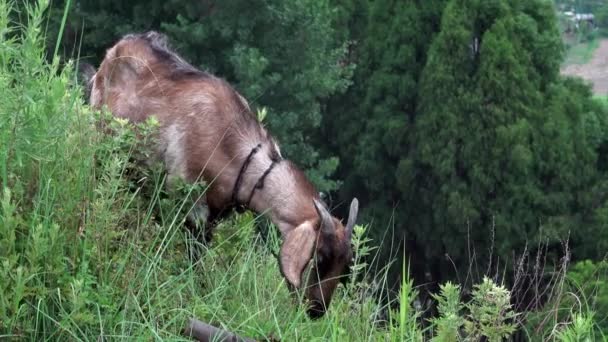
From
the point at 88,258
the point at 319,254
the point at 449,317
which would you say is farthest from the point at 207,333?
the point at 319,254

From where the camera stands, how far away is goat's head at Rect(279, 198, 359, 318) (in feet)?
21.0

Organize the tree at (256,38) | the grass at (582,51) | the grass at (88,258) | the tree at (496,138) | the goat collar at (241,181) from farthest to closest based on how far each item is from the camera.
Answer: the grass at (582,51)
the tree at (496,138)
the tree at (256,38)
the goat collar at (241,181)
the grass at (88,258)

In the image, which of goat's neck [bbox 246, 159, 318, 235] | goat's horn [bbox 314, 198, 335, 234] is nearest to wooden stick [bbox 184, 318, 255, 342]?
goat's horn [bbox 314, 198, 335, 234]

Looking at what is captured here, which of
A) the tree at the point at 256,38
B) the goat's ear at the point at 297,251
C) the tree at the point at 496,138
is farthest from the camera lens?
the tree at the point at 496,138

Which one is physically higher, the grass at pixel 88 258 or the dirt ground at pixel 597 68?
the grass at pixel 88 258

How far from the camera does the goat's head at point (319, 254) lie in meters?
6.39

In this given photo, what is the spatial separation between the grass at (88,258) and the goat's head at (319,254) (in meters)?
0.48

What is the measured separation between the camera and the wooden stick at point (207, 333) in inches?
183

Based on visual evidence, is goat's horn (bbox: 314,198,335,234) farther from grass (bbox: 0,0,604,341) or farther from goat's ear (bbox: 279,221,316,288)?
grass (bbox: 0,0,604,341)

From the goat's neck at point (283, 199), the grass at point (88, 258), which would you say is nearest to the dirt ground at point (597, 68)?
the goat's neck at point (283, 199)

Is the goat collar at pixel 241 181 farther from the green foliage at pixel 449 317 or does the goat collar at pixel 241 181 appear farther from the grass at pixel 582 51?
the grass at pixel 582 51

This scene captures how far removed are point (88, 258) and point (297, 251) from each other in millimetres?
1803

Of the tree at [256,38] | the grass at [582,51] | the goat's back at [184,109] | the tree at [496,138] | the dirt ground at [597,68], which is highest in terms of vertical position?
the goat's back at [184,109]

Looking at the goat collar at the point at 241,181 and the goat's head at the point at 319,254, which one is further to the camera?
the goat collar at the point at 241,181
